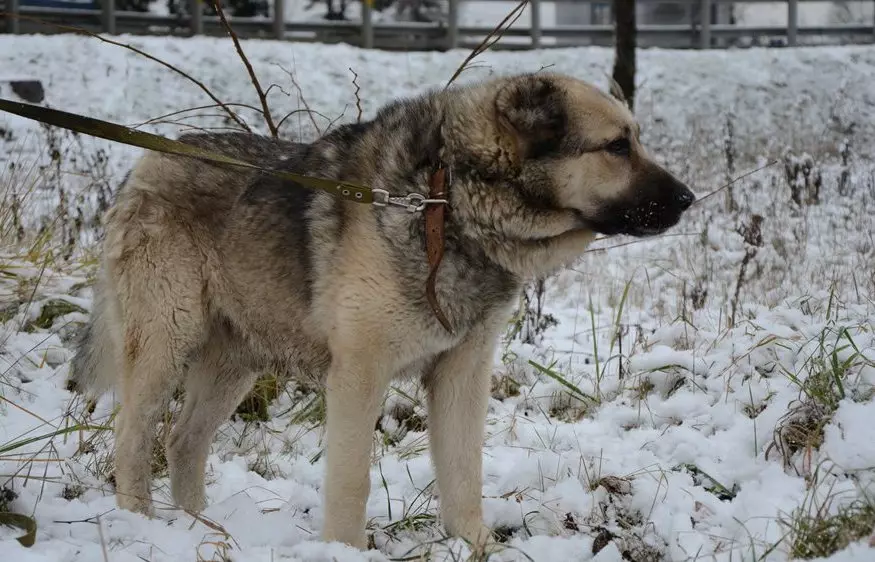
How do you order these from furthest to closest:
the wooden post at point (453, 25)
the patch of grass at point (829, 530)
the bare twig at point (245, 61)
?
the wooden post at point (453, 25)
the bare twig at point (245, 61)
the patch of grass at point (829, 530)

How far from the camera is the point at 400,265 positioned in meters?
2.95

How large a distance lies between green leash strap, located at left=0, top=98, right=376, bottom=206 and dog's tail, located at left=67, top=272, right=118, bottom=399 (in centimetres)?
80

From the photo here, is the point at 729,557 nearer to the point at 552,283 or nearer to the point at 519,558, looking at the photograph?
the point at 519,558

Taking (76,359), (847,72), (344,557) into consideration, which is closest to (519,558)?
(344,557)

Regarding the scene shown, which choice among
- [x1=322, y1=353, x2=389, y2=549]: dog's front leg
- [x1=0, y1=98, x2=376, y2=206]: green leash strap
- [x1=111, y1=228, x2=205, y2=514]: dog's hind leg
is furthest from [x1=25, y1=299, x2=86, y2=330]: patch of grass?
[x1=322, y1=353, x2=389, y2=549]: dog's front leg

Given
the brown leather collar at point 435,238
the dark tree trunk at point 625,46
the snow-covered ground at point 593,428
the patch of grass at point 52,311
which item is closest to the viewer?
the snow-covered ground at point 593,428

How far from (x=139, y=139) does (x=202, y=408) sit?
129 centimetres

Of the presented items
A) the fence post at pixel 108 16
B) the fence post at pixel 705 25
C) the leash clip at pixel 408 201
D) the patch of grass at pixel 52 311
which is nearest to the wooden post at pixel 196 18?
the fence post at pixel 108 16

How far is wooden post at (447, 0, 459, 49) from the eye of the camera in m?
19.5

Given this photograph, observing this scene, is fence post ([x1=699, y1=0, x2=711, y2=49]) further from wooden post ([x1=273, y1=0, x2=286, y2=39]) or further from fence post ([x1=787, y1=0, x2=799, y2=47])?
wooden post ([x1=273, y1=0, x2=286, y2=39])

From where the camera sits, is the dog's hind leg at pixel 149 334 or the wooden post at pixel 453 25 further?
the wooden post at pixel 453 25

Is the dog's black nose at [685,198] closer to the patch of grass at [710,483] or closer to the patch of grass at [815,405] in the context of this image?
the patch of grass at [815,405]

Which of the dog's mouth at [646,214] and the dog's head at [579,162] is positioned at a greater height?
the dog's head at [579,162]

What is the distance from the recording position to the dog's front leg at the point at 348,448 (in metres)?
2.95
